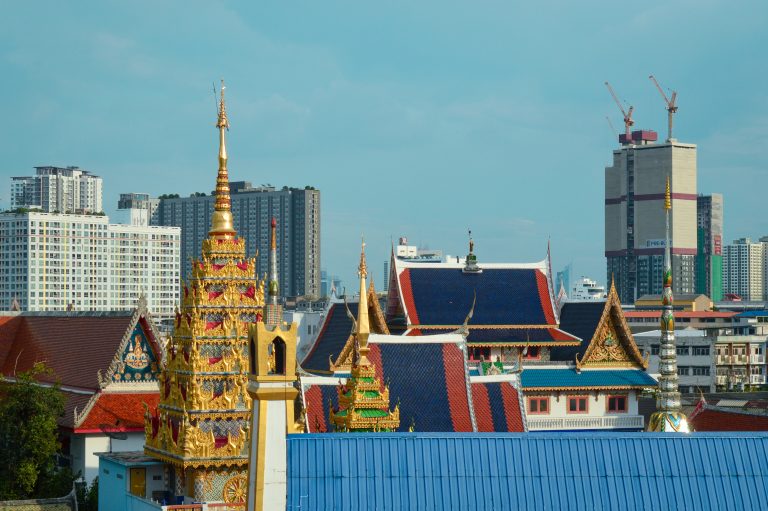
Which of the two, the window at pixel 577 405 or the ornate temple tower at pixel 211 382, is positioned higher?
the ornate temple tower at pixel 211 382

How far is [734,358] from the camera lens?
4269 inches

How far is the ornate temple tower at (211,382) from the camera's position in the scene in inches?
1496

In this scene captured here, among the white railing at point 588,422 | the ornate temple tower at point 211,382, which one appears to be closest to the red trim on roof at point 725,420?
the white railing at point 588,422

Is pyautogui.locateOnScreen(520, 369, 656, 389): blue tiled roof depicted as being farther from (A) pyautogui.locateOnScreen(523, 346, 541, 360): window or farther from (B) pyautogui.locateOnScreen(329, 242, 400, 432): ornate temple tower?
(B) pyautogui.locateOnScreen(329, 242, 400, 432): ornate temple tower

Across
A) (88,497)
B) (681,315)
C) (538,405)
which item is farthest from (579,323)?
(681,315)

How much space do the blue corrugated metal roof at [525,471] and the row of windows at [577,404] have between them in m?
33.5

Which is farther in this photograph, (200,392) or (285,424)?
(200,392)

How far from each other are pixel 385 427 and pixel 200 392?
792cm

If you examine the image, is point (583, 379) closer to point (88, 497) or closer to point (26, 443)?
point (88, 497)

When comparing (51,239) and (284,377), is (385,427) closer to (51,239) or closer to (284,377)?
(284,377)

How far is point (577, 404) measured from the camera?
5784 centimetres


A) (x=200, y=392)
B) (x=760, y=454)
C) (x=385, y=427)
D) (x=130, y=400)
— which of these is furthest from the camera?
(x=130, y=400)

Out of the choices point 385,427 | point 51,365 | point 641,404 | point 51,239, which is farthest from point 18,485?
point 51,239

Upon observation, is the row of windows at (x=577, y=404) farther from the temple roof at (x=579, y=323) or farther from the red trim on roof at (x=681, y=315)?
the red trim on roof at (x=681, y=315)
